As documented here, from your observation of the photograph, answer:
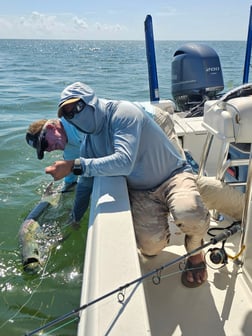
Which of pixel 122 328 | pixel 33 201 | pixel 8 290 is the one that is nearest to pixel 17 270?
pixel 8 290

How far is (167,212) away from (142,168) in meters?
0.35

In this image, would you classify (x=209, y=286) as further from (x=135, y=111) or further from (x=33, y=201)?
(x=33, y=201)

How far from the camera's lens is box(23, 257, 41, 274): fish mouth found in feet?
11.5

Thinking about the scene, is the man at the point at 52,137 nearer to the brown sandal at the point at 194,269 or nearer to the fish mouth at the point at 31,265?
the fish mouth at the point at 31,265

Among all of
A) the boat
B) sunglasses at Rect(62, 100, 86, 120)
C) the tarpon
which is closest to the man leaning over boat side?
the boat

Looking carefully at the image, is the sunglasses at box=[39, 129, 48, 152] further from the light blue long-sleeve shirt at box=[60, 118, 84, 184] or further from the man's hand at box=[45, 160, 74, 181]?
the man's hand at box=[45, 160, 74, 181]

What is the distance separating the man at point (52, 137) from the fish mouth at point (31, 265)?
2.83ft

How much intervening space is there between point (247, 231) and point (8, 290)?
2183 millimetres

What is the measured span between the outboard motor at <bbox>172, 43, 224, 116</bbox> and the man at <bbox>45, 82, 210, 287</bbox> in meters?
2.68

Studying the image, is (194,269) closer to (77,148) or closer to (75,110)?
(75,110)

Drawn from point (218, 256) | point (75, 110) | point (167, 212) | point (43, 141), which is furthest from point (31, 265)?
point (218, 256)

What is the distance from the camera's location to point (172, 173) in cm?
271

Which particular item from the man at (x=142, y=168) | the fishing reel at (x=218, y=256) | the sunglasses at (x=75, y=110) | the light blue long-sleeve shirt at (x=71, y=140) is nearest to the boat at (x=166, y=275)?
the fishing reel at (x=218, y=256)

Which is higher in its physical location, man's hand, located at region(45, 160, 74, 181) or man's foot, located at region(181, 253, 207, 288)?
man's hand, located at region(45, 160, 74, 181)
